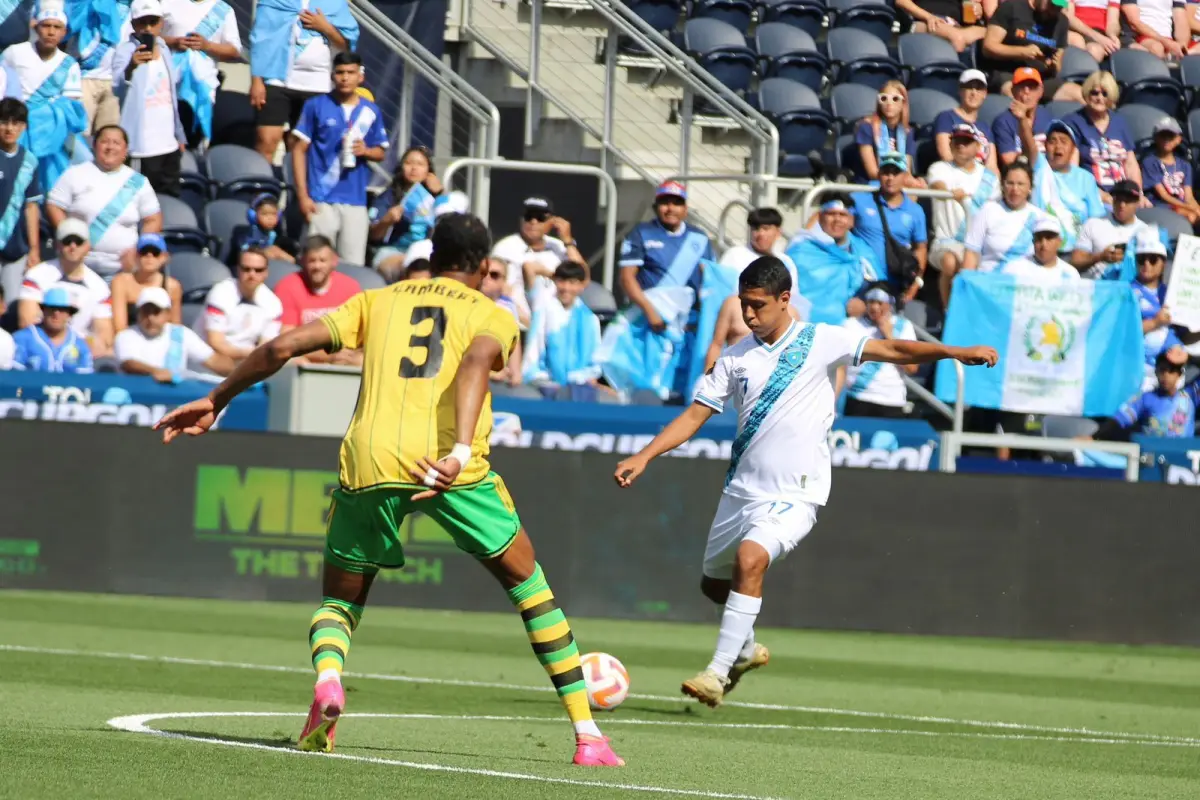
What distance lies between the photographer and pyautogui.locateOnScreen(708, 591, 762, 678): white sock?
361 inches

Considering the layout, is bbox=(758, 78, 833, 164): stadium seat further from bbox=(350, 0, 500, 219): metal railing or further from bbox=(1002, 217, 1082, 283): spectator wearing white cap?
bbox=(1002, 217, 1082, 283): spectator wearing white cap

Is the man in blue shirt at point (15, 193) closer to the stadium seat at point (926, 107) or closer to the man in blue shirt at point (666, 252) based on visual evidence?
the man in blue shirt at point (666, 252)

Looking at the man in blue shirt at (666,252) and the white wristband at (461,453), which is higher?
the man in blue shirt at (666,252)

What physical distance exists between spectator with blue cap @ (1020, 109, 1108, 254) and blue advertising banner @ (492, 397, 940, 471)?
4329 millimetres

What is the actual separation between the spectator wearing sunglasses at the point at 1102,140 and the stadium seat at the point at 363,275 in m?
8.56

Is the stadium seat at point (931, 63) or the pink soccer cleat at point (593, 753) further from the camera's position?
the stadium seat at point (931, 63)

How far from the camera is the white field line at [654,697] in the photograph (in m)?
10.2

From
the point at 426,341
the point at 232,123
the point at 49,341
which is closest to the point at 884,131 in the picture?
the point at 232,123

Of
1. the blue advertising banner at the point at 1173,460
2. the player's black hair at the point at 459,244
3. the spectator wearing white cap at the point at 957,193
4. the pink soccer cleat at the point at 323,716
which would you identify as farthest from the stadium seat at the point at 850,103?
the pink soccer cleat at the point at 323,716

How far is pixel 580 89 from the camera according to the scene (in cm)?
2177

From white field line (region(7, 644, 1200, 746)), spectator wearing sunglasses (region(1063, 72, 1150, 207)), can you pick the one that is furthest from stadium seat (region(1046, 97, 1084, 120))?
white field line (region(7, 644, 1200, 746))

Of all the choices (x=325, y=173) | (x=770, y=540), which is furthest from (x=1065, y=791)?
(x=325, y=173)

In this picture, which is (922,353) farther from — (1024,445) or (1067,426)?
(1067,426)

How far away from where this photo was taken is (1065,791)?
7.38 m
